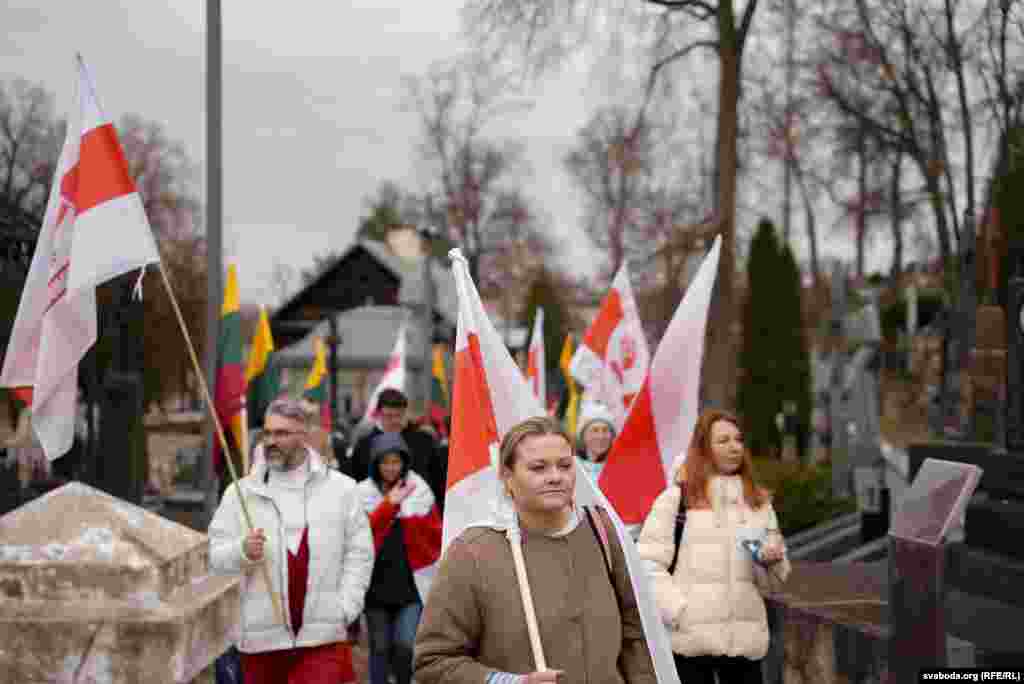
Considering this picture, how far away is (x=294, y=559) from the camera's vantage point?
561 cm

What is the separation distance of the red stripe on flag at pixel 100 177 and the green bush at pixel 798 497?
970 cm

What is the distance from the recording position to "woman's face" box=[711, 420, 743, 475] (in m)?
5.46

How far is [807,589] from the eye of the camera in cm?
727

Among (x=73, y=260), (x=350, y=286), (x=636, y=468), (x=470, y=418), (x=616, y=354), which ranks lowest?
(x=636, y=468)

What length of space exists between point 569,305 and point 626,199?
1811cm

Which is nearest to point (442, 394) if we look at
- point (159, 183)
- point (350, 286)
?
point (159, 183)

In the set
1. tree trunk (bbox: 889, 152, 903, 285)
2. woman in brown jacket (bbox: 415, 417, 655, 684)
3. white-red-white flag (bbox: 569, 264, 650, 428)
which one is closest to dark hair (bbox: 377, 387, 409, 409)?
white-red-white flag (bbox: 569, 264, 650, 428)

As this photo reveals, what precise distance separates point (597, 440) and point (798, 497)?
7169 mm

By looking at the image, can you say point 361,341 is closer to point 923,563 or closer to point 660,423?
point 660,423

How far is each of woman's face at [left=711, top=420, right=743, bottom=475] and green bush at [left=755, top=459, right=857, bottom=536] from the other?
8756 millimetres

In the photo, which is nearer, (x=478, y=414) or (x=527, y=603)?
(x=527, y=603)

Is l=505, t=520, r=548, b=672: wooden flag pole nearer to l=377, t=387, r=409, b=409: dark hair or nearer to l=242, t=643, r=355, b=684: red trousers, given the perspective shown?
l=242, t=643, r=355, b=684: red trousers

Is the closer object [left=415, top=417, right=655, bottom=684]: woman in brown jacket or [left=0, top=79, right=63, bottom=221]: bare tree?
[left=415, top=417, right=655, bottom=684]: woman in brown jacket

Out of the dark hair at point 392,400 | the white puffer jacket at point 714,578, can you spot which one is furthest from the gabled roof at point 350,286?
the white puffer jacket at point 714,578
